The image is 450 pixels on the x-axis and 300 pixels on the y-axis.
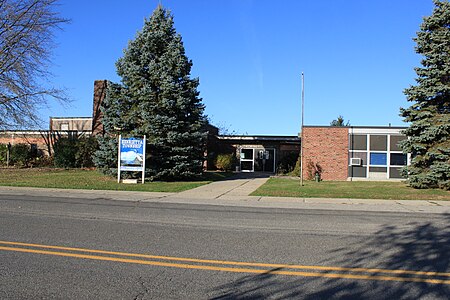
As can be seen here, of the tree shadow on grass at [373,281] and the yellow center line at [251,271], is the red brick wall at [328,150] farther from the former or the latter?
the yellow center line at [251,271]

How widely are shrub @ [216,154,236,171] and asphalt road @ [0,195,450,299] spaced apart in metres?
21.2

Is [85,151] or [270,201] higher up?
[85,151]

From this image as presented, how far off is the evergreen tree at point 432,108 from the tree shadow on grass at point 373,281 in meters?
11.2

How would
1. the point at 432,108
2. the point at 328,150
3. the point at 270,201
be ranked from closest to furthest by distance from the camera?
the point at 270,201, the point at 432,108, the point at 328,150

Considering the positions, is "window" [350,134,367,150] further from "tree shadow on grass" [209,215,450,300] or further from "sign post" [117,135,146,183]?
"tree shadow on grass" [209,215,450,300]

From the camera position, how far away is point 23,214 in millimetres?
10023

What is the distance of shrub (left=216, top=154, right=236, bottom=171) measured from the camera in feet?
104

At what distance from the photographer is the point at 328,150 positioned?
25047 millimetres

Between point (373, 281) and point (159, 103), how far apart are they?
1848 centimetres

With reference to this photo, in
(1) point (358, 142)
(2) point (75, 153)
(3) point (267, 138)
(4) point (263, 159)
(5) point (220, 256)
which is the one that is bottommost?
(5) point (220, 256)

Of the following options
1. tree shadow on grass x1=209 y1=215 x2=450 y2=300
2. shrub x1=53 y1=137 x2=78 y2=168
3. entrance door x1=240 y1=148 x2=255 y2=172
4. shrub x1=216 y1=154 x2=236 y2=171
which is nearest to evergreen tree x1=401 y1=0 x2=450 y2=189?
tree shadow on grass x1=209 y1=215 x2=450 y2=300

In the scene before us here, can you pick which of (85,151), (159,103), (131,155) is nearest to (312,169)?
(159,103)

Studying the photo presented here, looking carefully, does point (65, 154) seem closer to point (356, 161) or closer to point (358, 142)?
point (356, 161)

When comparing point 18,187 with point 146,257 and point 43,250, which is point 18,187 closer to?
point 43,250
